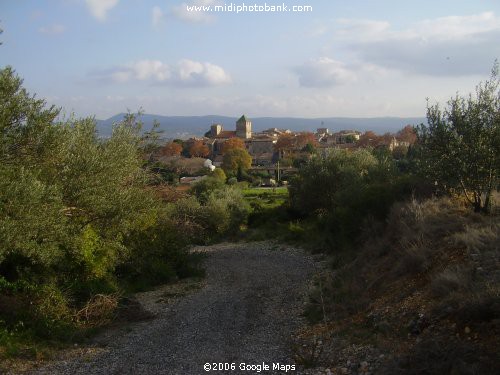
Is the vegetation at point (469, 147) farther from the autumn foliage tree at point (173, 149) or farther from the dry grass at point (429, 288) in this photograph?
the autumn foliage tree at point (173, 149)

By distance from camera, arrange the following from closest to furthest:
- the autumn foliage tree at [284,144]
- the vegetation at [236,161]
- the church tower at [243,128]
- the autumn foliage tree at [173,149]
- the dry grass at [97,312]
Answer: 1. the dry grass at [97,312]
2. the vegetation at [236,161]
3. the autumn foliage tree at [173,149]
4. the autumn foliage tree at [284,144]
5. the church tower at [243,128]

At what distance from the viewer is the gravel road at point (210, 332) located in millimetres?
8625

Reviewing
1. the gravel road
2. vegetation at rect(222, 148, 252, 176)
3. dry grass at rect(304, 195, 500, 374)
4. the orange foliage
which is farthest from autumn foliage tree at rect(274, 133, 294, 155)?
dry grass at rect(304, 195, 500, 374)

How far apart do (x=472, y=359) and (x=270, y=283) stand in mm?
10584

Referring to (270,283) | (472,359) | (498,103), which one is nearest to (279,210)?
(270,283)

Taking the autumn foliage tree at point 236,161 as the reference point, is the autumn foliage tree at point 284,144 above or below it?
above

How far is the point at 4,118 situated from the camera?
9.73 meters

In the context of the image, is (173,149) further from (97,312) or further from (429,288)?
(429,288)

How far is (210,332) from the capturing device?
35.1 ft

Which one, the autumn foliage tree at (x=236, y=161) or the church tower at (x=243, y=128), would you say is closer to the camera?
the autumn foliage tree at (x=236, y=161)

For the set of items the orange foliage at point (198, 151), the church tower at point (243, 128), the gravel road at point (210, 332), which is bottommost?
the gravel road at point (210, 332)

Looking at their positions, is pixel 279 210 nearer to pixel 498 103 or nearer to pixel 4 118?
pixel 498 103

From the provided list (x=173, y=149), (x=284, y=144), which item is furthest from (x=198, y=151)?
(x=284, y=144)

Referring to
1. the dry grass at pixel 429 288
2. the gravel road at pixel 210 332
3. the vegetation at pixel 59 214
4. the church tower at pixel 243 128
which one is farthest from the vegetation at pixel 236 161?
the church tower at pixel 243 128
